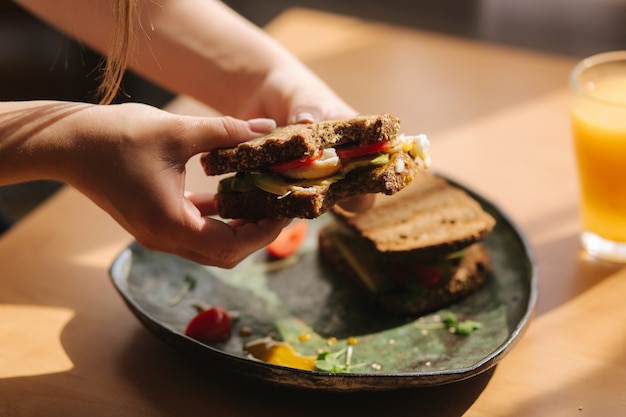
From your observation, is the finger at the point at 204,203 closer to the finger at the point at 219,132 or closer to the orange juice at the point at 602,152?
the finger at the point at 219,132

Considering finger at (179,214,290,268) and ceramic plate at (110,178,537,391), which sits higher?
finger at (179,214,290,268)

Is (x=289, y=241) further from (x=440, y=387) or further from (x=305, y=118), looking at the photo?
(x=440, y=387)

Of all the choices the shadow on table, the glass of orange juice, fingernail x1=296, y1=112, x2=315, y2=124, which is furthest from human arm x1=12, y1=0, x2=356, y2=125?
the shadow on table

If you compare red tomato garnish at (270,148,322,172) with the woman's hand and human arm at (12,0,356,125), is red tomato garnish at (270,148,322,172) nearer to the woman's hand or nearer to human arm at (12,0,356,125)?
the woman's hand

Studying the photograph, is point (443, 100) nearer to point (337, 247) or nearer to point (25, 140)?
point (337, 247)

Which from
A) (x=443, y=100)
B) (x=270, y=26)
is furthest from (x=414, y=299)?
(x=270, y=26)

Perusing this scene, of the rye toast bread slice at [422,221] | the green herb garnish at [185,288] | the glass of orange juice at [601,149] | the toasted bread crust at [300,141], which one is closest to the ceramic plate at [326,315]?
the green herb garnish at [185,288]

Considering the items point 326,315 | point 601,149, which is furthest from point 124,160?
point 601,149
